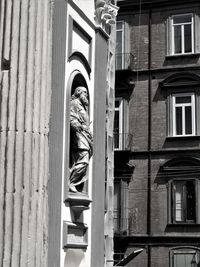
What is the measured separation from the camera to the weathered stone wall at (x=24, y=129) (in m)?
6.16

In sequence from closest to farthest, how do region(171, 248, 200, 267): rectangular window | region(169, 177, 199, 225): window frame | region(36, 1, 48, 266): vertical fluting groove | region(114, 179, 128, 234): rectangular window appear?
region(36, 1, 48, 266): vertical fluting groove, region(171, 248, 200, 267): rectangular window, region(169, 177, 199, 225): window frame, region(114, 179, 128, 234): rectangular window

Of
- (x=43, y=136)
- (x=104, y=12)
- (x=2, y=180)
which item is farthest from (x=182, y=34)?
(x=2, y=180)

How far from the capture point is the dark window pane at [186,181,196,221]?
78.0 feet

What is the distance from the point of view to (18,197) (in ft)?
20.4

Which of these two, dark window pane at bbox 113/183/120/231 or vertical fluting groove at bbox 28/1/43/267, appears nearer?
vertical fluting groove at bbox 28/1/43/267

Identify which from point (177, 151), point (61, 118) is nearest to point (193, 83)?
point (177, 151)

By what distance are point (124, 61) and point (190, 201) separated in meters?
5.77

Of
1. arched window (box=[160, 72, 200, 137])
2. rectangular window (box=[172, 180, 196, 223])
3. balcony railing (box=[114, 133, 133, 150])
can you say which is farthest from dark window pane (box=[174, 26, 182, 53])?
rectangular window (box=[172, 180, 196, 223])

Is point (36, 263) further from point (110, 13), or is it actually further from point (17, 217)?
point (110, 13)

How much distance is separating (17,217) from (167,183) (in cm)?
1828

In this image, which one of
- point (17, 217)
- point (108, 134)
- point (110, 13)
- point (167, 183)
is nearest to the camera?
point (17, 217)

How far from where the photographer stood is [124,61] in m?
25.8

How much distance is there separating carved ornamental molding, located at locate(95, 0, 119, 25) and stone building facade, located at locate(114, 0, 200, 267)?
50.1 ft

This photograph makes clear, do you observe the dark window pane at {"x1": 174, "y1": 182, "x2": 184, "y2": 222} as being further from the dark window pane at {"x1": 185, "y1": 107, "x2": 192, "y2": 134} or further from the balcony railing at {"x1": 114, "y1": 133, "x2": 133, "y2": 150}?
the balcony railing at {"x1": 114, "y1": 133, "x2": 133, "y2": 150}
